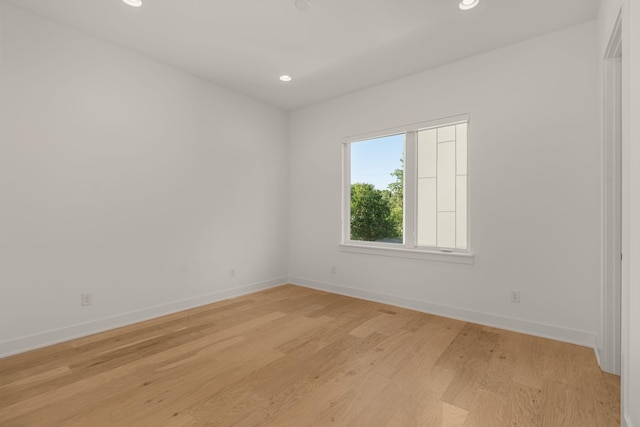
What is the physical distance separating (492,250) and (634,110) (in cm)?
200

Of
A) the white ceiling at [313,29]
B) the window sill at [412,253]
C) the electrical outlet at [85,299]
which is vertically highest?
the white ceiling at [313,29]

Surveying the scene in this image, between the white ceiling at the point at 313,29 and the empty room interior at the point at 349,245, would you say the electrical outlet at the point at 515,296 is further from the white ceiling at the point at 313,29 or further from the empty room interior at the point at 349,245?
the white ceiling at the point at 313,29

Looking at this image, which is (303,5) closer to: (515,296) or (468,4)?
(468,4)

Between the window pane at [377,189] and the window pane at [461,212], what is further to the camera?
the window pane at [377,189]

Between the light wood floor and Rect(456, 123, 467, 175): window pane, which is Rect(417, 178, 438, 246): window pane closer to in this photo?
Rect(456, 123, 467, 175): window pane

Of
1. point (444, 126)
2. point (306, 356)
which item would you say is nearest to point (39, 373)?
point (306, 356)

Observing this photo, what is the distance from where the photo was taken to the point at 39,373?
2.22 metres

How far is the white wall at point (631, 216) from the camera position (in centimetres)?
133

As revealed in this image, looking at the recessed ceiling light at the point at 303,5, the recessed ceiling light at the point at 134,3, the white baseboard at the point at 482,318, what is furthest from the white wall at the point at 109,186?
the recessed ceiling light at the point at 303,5

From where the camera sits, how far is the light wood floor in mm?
1757

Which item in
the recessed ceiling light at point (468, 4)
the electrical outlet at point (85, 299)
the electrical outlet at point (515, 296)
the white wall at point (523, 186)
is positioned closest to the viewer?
the recessed ceiling light at point (468, 4)

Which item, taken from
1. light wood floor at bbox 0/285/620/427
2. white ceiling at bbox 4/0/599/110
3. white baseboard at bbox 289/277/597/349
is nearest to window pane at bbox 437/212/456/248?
white baseboard at bbox 289/277/597/349

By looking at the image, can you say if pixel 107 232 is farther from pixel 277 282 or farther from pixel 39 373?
pixel 277 282

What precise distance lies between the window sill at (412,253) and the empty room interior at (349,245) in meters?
0.03
